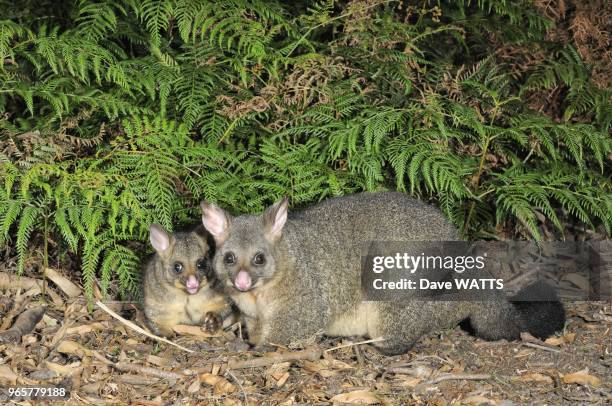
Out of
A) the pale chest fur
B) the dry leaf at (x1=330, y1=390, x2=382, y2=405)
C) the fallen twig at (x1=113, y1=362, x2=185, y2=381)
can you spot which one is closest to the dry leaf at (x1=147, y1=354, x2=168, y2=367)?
the fallen twig at (x1=113, y1=362, x2=185, y2=381)

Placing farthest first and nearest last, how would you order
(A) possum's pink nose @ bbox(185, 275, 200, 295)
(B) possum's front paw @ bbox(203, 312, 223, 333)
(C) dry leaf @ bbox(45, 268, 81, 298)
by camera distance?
(C) dry leaf @ bbox(45, 268, 81, 298) < (B) possum's front paw @ bbox(203, 312, 223, 333) < (A) possum's pink nose @ bbox(185, 275, 200, 295)

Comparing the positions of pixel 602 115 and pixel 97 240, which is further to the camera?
pixel 602 115

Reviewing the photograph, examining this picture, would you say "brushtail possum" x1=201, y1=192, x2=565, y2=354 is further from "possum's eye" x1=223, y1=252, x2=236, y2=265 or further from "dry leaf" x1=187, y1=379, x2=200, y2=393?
"dry leaf" x1=187, y1=379, x2=200, y2=393

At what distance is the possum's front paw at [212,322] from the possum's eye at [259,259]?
0.86 meters

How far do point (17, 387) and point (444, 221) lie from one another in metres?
3.41

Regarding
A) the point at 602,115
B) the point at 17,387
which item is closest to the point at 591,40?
the point at 602,115

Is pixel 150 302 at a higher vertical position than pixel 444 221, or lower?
lower

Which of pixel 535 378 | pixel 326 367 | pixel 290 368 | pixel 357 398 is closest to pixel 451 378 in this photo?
pixel 535 378

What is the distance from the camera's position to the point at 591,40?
824 cm

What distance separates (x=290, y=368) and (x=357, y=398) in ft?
2.06

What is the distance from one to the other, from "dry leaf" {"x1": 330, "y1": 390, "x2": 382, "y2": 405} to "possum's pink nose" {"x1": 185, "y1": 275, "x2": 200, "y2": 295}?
152 centimetres

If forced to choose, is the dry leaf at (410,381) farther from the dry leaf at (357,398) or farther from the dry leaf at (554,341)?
the dry leaf at (554,341)

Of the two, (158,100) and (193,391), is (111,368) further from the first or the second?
(158,100)

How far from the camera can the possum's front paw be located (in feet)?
22.5
